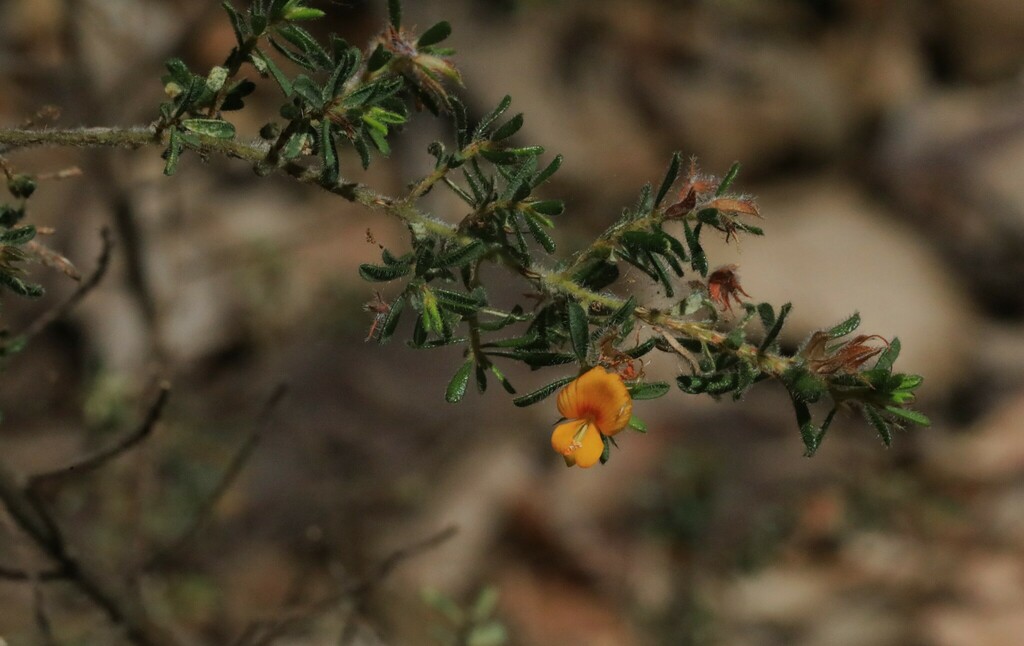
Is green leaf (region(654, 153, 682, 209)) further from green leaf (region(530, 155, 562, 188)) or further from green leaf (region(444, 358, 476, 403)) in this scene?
green leaf (region(444, 358, 476, 403))

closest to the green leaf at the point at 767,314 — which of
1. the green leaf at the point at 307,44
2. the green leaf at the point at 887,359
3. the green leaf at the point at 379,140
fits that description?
the green leaf at the point at 887,359

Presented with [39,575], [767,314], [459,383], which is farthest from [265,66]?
[39,575]

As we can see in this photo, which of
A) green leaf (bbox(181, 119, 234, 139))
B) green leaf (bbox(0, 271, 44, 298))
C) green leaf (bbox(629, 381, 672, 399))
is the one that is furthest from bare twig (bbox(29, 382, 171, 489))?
green leaf (bbox(629, 381, 672, 399))

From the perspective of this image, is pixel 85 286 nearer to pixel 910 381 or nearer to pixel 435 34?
pixel 435 34

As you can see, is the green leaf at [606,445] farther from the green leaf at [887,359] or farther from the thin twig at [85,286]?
the thin twig at [85,286]

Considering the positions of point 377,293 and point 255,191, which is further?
point 255,191

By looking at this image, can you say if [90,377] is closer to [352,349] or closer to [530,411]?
[352,349]

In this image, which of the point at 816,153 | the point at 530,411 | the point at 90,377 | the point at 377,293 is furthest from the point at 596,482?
the point at 377,293
